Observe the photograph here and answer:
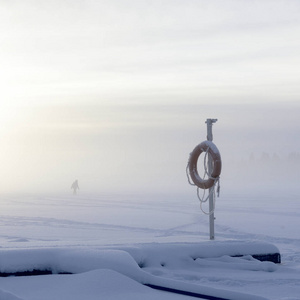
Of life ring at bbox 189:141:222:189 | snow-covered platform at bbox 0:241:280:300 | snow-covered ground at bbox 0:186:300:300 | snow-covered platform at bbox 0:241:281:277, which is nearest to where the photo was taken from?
snow-covered ground at bbox 0:186:300:300

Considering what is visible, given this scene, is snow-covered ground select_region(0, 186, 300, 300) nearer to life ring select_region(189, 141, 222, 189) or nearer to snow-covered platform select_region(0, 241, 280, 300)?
snow-covered platform select_region(0, 241, 280, 300)

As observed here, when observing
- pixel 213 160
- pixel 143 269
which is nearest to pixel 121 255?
pixel 143 269

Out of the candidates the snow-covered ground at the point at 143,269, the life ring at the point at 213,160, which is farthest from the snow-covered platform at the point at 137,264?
the life ring at the point at 213,160

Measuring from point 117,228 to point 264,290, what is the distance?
937cm

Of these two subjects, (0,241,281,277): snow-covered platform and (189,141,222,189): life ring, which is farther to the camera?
(189,141,222,189): life ring

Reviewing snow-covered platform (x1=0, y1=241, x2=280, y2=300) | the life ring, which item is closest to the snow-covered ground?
snow-covered platform (x1=0, y1=241, x2=280, y2=300)

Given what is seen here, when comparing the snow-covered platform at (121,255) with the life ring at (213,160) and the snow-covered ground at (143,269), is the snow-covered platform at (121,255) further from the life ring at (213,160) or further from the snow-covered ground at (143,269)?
the life ring at (213,160)

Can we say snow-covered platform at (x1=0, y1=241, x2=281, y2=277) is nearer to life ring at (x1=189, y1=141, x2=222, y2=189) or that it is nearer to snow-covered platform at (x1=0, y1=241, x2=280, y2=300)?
snow-covered platform at (x1=0, y1=241, x2=280, y2=300)

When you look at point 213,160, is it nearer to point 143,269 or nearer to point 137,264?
point 143,269

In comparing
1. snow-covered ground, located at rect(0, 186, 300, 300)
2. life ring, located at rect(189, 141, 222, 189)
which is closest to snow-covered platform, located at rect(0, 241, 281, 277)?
snow-covered ground, located at rect(0, 186, 300, 300)

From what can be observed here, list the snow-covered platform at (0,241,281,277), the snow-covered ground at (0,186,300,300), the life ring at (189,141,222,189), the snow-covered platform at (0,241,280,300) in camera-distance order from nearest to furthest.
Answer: the snow-covered ground at (0,186,300,300), the snow-covered platform at (0,241,280,300), the snow-covered platform at (0,241,281,277), the life ring at (189,141,222,189)

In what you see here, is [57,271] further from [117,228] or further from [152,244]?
[117,228]

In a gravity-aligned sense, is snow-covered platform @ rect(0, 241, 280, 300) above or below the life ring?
below

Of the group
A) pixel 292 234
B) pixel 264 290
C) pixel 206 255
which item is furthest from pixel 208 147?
pixel 292 234
